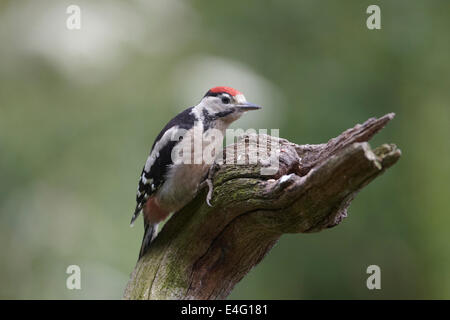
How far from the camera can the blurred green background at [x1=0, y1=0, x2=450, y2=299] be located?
4.37 metres

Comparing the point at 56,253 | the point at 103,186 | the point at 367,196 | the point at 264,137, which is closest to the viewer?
the point at 264,137

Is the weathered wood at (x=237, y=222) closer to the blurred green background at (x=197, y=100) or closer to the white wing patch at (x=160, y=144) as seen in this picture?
the white wing patch at (x=160, y=144)

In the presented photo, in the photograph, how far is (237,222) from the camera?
9.70 ft

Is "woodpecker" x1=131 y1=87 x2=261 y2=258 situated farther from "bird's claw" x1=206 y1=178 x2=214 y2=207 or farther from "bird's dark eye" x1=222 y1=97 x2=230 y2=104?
"bird's claw" x1=206 y1=178 x2=214 y2=207

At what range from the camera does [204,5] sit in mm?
5262

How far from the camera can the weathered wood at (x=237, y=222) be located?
2.55 meters

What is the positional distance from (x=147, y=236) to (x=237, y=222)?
93 cm

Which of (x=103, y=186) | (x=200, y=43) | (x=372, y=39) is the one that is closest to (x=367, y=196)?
(x=372, y=39)

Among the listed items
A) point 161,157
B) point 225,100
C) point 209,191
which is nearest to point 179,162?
point 161,157

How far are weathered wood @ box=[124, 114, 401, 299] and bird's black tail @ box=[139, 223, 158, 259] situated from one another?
180mm

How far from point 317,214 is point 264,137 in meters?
0.87

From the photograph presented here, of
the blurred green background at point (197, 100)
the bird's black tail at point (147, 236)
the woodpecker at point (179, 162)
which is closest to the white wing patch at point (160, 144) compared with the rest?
the woodpecker at point (179, 162)

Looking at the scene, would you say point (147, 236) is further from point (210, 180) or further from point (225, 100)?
point (225, 100)

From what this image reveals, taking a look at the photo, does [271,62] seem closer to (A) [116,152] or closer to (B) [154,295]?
(A) [116,152]
